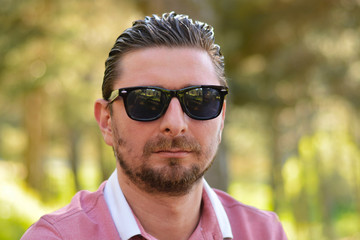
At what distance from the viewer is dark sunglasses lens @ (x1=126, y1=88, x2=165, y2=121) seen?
204 cm

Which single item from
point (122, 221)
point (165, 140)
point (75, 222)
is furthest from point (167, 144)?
point (75, 222)

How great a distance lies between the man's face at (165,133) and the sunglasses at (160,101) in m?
0.02

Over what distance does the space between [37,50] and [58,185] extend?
68.4 feet

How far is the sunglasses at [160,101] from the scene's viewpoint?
2.05 metres

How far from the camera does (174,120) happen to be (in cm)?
202

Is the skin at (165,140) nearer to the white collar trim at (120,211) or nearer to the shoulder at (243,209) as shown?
the white collar trim at (120,211)

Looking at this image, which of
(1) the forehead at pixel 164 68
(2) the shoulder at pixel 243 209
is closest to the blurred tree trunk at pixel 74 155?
(2) the shoulder at pixel 243 209

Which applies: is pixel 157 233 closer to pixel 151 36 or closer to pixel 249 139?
pixel 151 36

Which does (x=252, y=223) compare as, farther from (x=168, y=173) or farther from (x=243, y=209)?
(x=168, y=173)

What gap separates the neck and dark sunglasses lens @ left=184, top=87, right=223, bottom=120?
31cm

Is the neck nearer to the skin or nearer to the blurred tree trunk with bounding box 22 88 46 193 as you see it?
the skin

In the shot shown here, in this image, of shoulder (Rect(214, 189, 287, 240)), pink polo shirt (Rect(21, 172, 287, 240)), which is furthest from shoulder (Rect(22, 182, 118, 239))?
shoulder (Rect(214, 189, 287, 240))

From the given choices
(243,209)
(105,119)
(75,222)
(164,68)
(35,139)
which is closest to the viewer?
(75,222)

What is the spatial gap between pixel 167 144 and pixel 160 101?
0.19 metres
